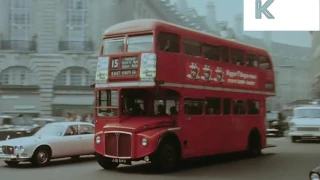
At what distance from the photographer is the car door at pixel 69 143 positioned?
53.6 ft

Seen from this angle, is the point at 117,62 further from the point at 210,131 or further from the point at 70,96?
the point at 70,96

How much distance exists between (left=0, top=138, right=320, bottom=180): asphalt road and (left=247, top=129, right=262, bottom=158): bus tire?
32.4 inches

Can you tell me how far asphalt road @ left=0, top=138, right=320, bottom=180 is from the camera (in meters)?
13.3

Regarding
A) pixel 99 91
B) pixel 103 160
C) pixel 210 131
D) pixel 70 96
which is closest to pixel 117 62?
pixel 99 91

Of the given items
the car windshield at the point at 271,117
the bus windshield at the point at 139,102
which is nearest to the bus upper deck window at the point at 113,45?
the bus windshield at the point at 139,102

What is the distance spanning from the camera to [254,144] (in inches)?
763

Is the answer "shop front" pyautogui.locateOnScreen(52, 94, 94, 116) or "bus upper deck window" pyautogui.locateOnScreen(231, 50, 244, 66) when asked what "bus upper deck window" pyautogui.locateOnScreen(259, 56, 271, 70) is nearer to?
"bus upper deck window" pyautogui.locateOnScreen(231, 50, 244, 66)

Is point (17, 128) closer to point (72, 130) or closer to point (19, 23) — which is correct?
point (72, 130)

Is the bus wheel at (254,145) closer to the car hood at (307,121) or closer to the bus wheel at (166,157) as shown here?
the bus wheel at (166,157)

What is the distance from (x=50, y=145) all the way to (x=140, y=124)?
361cm

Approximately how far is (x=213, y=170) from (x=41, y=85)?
2890 centimetres

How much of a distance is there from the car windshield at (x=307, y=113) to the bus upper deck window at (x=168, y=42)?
1544 cm

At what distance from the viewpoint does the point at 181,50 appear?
48.7 ft

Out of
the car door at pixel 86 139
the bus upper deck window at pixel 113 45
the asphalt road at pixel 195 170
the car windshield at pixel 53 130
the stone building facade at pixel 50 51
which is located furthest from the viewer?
the stone building facade at pixel 50 51
